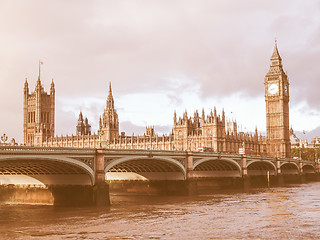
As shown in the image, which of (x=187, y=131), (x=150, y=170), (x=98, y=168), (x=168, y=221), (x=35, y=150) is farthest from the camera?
(x=187, y=131)

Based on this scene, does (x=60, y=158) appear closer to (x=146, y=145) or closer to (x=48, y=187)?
(x=48, y=187)

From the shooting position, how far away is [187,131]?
122375 millimetres

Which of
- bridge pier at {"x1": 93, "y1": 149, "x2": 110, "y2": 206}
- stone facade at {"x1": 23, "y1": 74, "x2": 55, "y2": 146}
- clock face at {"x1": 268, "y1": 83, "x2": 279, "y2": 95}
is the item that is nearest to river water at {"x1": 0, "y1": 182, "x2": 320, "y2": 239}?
bridge pier at {"x1": 93, "y1": 149, "x2": 110, "y2": 206}

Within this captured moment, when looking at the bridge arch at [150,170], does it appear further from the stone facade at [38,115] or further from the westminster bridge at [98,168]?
the stone facade at [38,115]

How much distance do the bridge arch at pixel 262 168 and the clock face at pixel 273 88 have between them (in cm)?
5209

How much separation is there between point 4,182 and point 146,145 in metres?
79.6

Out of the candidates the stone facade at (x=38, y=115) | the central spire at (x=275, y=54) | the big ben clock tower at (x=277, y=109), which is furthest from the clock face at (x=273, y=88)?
the stone facade at (x=38, y=115)

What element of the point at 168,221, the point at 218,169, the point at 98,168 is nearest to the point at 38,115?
the point at 218,169

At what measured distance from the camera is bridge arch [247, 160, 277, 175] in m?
88.4

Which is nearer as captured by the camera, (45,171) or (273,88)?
(45,171)

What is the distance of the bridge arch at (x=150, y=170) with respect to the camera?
56425 millimetres

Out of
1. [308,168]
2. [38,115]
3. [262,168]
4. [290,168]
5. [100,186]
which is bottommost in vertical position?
[100,186]

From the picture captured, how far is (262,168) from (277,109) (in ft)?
165

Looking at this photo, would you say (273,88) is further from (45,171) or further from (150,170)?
(45,171)
